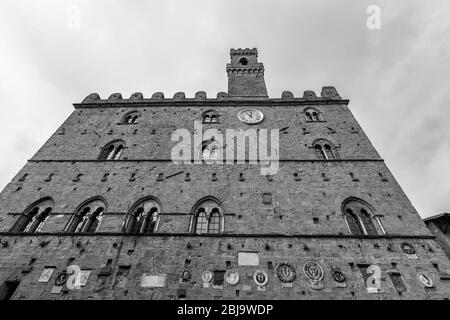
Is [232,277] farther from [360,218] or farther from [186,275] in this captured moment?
[360,218]

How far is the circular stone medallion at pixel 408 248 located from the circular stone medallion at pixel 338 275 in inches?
98.7

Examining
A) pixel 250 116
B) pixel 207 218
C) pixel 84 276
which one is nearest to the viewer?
pixel 84 276

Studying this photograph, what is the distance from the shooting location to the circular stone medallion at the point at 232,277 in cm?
688

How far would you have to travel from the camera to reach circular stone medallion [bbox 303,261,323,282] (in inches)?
272

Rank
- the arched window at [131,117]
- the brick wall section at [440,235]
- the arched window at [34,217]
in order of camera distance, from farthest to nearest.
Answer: the arched window at [131,117] → the arched window at [34,217] → the brick wall section at [440,235]

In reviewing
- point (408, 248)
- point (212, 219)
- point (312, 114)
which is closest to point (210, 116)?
point (312, 114)

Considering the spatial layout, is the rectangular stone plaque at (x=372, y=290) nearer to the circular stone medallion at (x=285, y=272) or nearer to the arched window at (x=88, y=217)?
the circular stone medallion at (x=285, y=272)

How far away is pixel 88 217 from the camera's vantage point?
8938 millimetres

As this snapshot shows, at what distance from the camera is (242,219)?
8.56 meters

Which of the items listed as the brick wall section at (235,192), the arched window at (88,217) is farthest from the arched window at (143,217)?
the arched window at (88,217)

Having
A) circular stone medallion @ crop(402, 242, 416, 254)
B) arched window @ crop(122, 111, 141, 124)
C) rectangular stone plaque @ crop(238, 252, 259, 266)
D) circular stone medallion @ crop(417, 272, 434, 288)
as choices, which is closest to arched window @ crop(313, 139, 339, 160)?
circular stone medallion @ crop(402, 242, 416, 254)

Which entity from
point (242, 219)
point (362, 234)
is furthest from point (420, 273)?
point (242, 219)

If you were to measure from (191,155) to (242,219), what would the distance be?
441cm

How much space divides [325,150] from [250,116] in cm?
452
